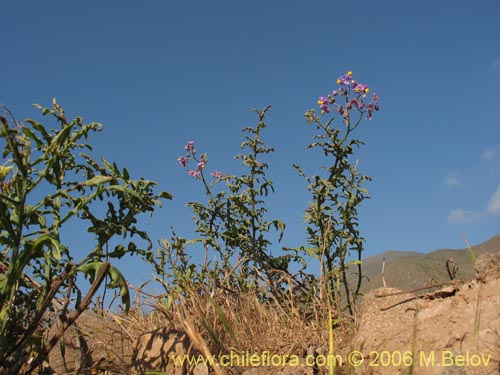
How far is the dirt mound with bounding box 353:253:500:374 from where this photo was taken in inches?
102

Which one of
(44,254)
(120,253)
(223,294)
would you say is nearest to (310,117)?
(223,294)

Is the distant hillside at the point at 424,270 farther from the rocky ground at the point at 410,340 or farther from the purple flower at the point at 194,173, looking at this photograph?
the purple flower at the point at 194,173

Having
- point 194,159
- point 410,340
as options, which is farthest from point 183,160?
point 410,340

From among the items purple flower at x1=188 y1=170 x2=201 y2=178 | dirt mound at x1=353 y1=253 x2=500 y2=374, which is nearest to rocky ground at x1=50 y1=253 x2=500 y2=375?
dirt mound at x1=353 y1=253 x2=500 y2=374

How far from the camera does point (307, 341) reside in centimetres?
358

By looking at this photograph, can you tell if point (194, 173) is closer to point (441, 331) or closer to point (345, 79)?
point (345, 79)

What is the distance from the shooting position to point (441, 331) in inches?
112

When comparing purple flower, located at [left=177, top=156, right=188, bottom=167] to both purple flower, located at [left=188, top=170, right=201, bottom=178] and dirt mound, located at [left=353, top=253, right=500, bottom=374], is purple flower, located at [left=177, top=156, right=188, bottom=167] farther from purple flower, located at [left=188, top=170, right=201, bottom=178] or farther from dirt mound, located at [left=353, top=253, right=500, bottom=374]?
dirt mound, located at [left=353, top=253, right=500, bottom=374]

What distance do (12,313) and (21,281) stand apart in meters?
0.22

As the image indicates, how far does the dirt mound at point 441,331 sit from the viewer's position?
2.58 meters

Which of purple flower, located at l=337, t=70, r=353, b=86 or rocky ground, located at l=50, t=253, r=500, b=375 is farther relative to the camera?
purple flower, located at l=337, t=70, r=353, b=86

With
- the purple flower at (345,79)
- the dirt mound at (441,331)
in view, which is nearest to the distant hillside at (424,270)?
the dirt mound at (441,331)

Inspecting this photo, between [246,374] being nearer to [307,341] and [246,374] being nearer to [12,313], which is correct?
[307,341]

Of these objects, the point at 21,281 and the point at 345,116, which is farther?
the point at 345,116
